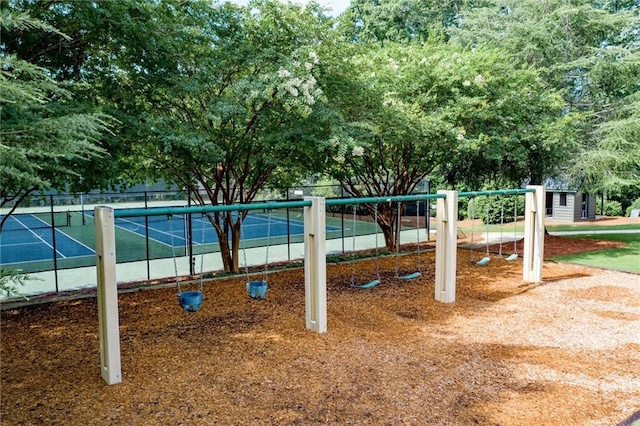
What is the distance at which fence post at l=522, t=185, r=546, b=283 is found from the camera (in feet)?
27.4

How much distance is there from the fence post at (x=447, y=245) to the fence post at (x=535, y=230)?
2.00 m

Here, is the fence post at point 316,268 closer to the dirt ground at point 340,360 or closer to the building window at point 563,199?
the dirt ground at point 340,360

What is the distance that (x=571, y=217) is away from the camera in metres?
23.3

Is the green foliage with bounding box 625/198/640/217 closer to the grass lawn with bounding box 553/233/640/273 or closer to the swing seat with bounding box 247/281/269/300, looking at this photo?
the grass lawn with bounding box 553/233/640/273

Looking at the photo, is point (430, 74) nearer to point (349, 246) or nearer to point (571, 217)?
point (349, 246)

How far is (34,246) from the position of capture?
2044 centimetres

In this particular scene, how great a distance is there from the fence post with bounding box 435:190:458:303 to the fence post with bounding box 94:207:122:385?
466cm

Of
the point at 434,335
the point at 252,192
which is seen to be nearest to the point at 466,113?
the point at 252,192

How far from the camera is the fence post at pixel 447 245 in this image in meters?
7.18

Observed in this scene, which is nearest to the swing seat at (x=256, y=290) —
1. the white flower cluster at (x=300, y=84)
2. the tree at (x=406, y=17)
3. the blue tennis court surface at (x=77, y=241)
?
the white flower cluster at (x=300, y=84)

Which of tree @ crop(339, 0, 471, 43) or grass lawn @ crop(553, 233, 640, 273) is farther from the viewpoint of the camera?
tree @ crop(339, 0, 471, 43)

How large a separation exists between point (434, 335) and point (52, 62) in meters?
6.03

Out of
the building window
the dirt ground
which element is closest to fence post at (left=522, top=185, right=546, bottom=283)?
the dirt ground

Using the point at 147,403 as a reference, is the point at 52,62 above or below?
above
